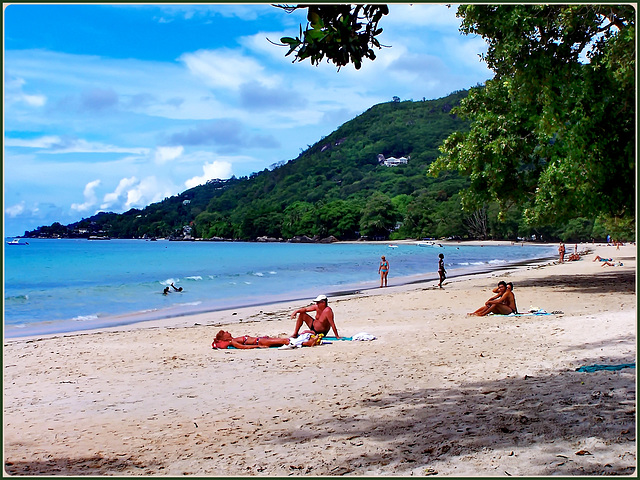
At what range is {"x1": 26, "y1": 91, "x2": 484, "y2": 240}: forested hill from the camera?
124250mm

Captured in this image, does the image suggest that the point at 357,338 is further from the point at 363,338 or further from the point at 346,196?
the point at 346,196

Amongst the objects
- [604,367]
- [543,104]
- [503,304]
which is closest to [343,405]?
[604,367]

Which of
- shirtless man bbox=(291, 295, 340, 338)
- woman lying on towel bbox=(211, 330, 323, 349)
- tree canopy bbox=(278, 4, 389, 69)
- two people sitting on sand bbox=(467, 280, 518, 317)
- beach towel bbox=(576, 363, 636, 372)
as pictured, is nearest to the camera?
tree canopy bbox=(278, 4, 389, 69)

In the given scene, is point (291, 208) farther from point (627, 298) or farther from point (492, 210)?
point (627, 298)

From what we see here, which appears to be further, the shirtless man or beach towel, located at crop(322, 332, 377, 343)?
the shirtless man

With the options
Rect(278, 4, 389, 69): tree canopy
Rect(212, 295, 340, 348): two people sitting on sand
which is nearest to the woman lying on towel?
Rect(212, 295, 340, 348): two people sitting on sand

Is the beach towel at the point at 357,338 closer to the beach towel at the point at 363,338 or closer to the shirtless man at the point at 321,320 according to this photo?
the beach towel at the point at 363,338

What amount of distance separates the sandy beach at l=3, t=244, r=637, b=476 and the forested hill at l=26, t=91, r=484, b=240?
10676 centimetres

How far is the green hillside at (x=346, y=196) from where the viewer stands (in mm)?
121688

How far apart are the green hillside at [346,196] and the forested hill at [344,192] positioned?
23cm

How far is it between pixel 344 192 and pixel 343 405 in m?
132

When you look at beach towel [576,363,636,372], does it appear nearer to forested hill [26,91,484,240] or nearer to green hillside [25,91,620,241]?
green hillside [25,91,620,241]

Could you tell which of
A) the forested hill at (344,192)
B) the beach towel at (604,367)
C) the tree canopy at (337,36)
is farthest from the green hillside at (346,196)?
the tree canopy at (337,36)

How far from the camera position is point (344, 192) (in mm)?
137250
